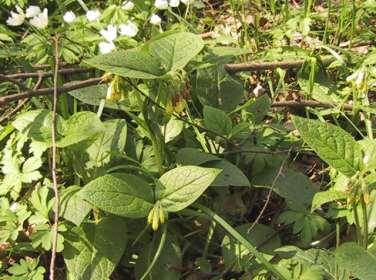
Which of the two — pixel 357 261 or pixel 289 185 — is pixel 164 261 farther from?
pixel 357 261

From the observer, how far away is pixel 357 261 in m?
1.30

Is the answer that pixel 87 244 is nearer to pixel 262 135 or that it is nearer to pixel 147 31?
pixel 262 135

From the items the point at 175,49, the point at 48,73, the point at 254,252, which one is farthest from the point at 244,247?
the point at 48,73

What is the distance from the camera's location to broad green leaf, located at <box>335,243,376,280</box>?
127 cm

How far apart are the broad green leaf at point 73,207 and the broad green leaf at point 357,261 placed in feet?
1.98

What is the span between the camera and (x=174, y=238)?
5.42ft

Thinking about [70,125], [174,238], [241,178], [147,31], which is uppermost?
[147,31]

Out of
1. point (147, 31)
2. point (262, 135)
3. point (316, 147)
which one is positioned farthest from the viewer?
point (147, 31)

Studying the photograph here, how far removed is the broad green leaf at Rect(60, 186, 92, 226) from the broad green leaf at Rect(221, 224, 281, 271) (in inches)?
15.2

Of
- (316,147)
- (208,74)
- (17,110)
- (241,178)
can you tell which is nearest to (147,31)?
(208,74)

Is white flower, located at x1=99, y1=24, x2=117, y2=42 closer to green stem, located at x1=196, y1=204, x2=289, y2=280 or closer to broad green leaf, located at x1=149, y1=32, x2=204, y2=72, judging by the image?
broad green leaf, located at x1=149, y1=32, x2=204, y2=72

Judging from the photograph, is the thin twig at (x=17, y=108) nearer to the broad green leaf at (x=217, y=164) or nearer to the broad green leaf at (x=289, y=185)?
the broad green leaf at (x=217, y=164)

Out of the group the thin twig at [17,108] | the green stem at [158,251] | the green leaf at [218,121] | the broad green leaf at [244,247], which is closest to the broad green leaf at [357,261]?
the broad green leaf at [244,247]

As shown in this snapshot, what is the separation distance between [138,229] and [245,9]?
4.14 ft
